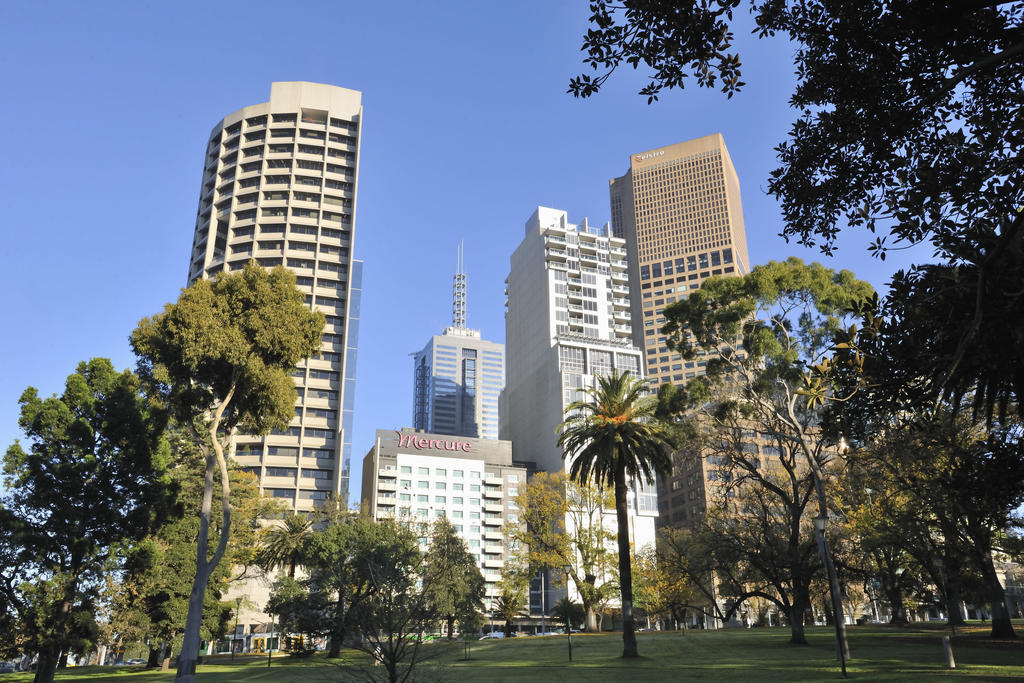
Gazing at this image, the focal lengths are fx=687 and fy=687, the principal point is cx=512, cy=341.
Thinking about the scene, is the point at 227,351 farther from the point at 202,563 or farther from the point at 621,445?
the point at 621,445

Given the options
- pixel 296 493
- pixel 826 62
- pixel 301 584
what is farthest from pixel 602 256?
pixel 826 62

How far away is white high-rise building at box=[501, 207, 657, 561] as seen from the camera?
138 m

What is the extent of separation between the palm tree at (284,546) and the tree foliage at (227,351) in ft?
83.7

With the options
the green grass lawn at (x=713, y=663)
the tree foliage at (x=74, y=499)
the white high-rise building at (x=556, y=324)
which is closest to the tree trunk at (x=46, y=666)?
the tree foliage at (x=74, y=499)

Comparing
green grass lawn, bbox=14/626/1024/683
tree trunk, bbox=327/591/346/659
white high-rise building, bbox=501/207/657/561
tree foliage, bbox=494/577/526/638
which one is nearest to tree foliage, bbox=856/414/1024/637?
green grass lawn, bbox=14/626/1024/683

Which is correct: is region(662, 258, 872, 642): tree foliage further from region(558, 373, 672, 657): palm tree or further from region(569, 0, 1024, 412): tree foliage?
region(569, 0, 1024, 412): tree foliage

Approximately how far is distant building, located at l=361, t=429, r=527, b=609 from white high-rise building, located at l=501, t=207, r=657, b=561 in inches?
409

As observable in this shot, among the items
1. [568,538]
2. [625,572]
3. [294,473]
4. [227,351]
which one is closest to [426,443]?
[294,473]

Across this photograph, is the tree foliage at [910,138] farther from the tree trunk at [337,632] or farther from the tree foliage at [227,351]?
the tree trunk at [337,632]

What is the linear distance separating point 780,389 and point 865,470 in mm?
6073

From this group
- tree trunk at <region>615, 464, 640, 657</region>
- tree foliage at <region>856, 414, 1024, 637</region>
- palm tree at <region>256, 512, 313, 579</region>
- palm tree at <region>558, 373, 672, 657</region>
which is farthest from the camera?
palm tree at <region>256, 512, 313, 579</region>

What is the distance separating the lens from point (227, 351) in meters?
33.7

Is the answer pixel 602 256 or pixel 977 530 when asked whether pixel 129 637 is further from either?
pixel 602 256

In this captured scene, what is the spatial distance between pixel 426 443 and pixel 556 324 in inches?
1505
